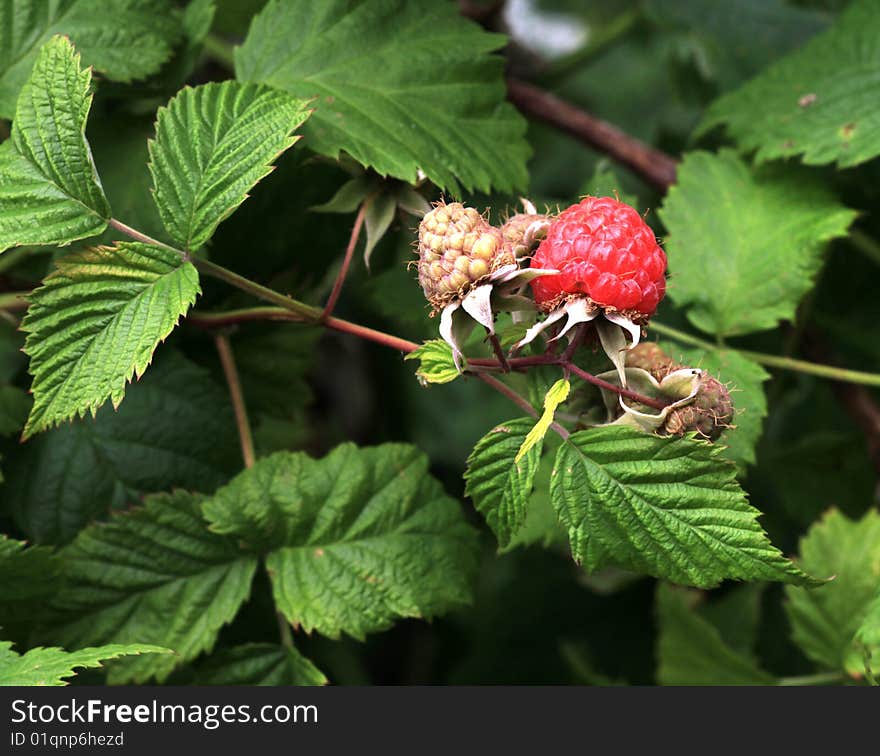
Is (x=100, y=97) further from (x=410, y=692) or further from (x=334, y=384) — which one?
(x=334, y=384)

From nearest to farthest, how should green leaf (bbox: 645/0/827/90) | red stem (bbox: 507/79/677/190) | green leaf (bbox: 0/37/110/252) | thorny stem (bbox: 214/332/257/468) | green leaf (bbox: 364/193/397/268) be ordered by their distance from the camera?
green leaf (bbox: 0/37/110/252)
green leaf (bbox: 364/193/397/268)
thorny stem (bbox: 214/332/257/468)
red stem (bbox: 507/79/677/190)
green leaf (bbox: 645/0/827/90)

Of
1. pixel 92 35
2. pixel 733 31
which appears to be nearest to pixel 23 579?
pixel 92 35

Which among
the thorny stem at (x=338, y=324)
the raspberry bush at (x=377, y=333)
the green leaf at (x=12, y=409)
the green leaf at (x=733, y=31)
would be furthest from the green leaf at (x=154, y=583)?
the green leaf at (x=733, y=31)

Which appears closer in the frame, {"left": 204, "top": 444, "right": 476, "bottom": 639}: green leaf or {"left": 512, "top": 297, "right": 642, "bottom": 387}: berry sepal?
{"left": 512, "top": 297, "right": 642, "bottom": 387}: berry sepal

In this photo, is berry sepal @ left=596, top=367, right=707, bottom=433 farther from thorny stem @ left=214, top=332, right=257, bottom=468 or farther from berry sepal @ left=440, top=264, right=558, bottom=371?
thorny stem @ left=214, top=332, right=257, bottom=468

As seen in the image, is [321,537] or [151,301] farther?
[321,537]

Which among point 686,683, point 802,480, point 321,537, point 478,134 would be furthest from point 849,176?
point 321,537

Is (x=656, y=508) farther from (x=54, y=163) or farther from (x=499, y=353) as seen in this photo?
(x=54, y=163)

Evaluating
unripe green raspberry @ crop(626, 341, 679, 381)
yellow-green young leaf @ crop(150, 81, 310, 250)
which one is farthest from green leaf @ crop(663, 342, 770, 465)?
yellow-green young leaf @ crop(150, 81, 310, 250)
